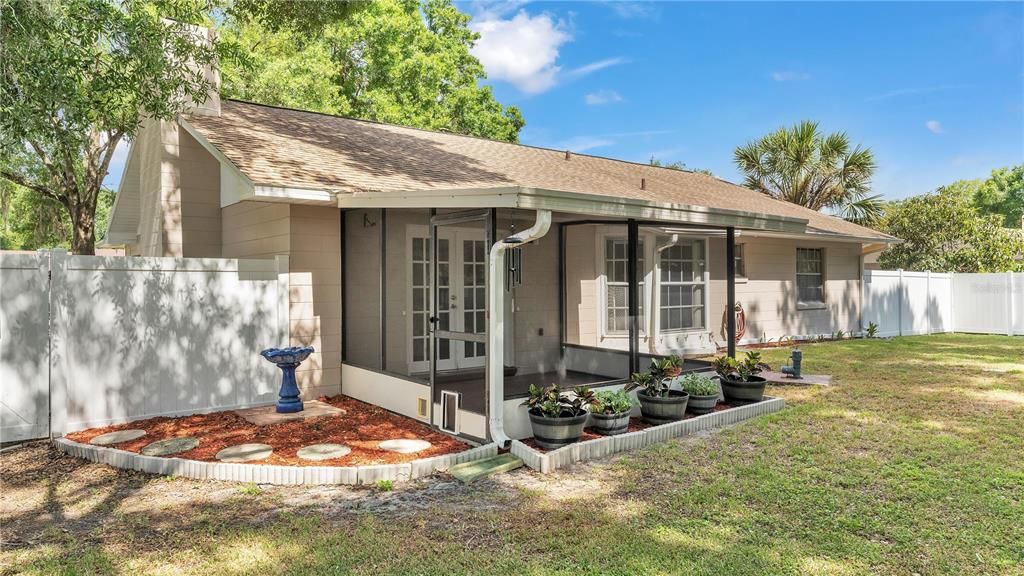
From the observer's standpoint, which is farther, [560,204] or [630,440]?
[630,440]

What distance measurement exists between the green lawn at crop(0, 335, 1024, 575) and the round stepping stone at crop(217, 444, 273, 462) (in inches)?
14.7

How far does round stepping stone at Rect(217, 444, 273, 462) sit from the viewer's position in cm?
463

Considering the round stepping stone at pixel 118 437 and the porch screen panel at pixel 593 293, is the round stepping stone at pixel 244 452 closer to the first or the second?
the round stepping stone at pixel 118 437

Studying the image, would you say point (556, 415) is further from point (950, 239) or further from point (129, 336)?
point (950, 239)

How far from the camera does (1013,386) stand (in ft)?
26.3

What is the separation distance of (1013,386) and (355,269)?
28.9 feet

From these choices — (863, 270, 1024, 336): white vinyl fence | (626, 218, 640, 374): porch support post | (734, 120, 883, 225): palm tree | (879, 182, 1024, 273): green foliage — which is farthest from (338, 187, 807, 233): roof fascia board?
(734, 120, 883, 225): palm tree

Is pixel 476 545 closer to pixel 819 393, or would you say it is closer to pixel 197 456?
pixel 197 456

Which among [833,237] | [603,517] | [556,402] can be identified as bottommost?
[603,517]

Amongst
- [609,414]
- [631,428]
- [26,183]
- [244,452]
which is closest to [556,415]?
[609,414]

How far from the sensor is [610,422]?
525 cm

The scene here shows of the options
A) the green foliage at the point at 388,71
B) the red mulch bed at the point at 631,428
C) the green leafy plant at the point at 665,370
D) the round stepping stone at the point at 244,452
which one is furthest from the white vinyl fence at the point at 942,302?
the green foliage at the point at 388,71

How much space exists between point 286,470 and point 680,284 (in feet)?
22.8

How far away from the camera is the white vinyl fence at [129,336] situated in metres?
5.21
